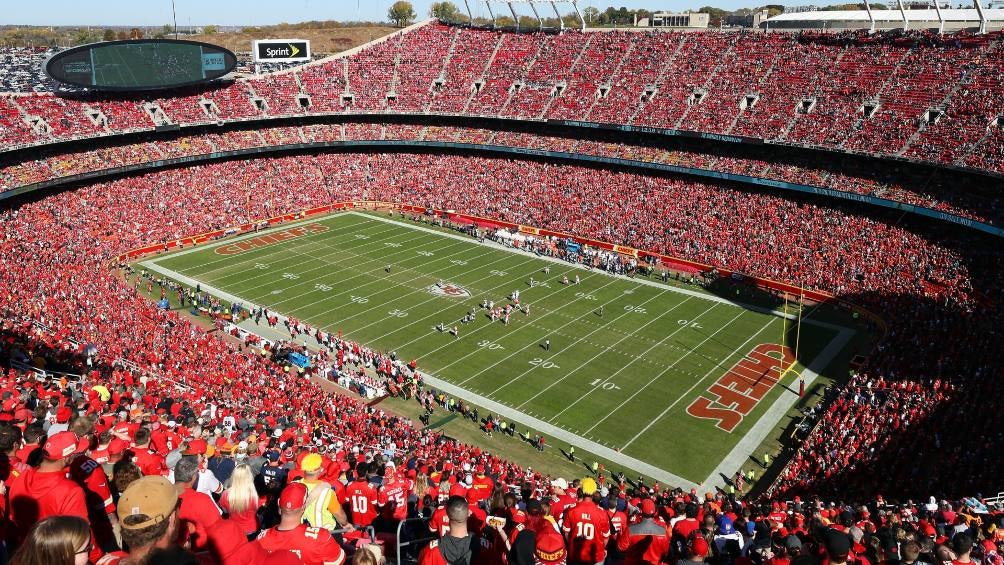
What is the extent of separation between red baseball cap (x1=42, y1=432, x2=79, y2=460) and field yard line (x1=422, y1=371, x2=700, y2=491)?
1965cm

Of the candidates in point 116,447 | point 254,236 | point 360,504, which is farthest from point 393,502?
point 254,236

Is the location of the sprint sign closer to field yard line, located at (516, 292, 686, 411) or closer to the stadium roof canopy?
field yard line, located at (516, 292, 686, 411)

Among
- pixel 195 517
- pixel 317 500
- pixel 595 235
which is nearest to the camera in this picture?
pixel 195 517

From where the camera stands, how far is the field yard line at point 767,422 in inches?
942

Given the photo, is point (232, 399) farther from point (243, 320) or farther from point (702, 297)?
point (702, 297)

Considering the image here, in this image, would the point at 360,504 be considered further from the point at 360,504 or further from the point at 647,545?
the point at 647,545

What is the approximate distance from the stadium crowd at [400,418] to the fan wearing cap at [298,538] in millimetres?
23

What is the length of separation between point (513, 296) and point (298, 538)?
3233 cm

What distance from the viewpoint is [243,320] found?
35500 mm

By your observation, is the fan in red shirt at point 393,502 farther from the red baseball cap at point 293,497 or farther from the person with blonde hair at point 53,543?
the person with blonde hair at point 53,543

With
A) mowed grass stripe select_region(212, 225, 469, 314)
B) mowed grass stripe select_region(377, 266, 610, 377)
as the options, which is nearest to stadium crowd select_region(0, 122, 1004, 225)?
mowed grass stripe select_region(212, 225, 469, 314)

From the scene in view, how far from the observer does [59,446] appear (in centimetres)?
621

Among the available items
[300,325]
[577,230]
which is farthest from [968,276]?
[300,325]

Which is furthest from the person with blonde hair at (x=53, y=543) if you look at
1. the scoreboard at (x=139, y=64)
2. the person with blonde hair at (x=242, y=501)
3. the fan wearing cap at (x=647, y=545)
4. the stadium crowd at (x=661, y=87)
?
the scoreboard at (x=139, y=64)
